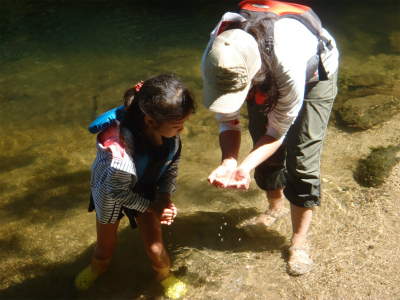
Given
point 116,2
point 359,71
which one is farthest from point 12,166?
point 116,2

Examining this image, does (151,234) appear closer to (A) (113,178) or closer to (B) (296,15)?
(A) (113,178)

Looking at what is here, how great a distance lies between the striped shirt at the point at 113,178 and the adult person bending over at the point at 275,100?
1.37 feet

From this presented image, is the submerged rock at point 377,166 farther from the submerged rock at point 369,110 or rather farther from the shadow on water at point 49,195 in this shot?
the shadow on water at point 49,195

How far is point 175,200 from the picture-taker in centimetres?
371

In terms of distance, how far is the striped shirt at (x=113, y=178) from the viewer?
2.16 m

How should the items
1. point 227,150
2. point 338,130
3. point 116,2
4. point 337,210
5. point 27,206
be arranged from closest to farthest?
point 227,150, point 337,210, point 27,206, point 338,130, point 116,2

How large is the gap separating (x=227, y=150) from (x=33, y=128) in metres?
3.00

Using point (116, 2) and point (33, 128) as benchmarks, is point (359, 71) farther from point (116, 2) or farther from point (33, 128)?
point (116, 2)

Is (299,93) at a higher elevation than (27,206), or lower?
higher

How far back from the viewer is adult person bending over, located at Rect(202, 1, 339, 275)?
1986mm

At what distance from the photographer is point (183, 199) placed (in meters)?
3.71

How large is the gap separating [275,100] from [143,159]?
0.74 meters

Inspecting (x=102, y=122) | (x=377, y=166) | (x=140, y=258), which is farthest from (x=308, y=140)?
(x=140, y=258)

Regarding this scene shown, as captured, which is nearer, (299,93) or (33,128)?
(299,93)
